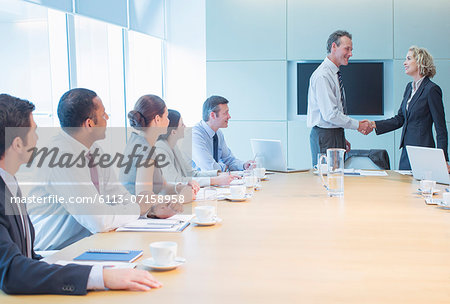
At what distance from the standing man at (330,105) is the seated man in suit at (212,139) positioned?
2.48 ft

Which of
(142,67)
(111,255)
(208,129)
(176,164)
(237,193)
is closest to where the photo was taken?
(111,255)

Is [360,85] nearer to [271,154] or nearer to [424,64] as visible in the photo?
[424,64]

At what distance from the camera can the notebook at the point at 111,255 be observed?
1.44m

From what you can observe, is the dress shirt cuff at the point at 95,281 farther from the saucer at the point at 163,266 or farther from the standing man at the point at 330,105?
the standing man at the point at 330,105

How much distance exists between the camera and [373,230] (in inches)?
73.1

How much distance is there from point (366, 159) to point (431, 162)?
1.68 metres

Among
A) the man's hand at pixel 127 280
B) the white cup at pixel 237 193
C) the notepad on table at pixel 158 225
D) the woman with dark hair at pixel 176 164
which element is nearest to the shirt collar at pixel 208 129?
the woman with dark hair at pixel 176 164

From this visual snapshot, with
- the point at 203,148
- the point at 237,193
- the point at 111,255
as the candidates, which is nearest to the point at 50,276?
the point at 111,255

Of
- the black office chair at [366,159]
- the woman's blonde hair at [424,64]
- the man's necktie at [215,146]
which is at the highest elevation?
the woman's blonde hair at [424,64]

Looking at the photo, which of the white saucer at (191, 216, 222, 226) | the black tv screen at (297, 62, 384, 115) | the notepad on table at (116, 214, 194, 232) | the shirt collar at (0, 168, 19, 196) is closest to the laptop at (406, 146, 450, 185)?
the white saucer at (191, 216, 222, 226)

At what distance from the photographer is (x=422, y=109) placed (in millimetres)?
4195

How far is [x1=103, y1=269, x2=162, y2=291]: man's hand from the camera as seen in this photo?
1210mm

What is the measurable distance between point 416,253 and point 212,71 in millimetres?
4778

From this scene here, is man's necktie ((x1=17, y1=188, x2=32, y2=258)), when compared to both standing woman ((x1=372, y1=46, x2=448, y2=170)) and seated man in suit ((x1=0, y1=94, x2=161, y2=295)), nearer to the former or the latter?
seated man in suit ((x1=0, y1=94, x2=161, y2=295))
